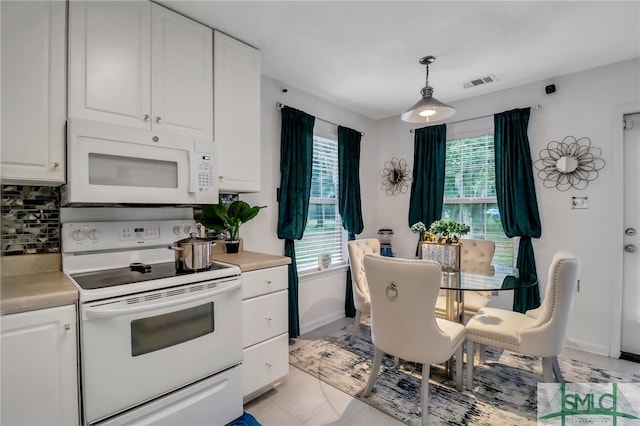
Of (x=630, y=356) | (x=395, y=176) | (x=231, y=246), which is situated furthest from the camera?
Answer: (x=395, y=176)

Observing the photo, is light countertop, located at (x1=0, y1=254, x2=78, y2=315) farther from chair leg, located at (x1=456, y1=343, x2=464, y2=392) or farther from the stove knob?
chair leg, located at (x1=456, y1=343, x2=464, y2=392)

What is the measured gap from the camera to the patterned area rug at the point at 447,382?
1.86 metres

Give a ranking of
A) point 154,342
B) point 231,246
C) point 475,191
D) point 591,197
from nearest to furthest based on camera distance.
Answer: point 154,342 < point 231,246 < point 591,197 < point 475,191

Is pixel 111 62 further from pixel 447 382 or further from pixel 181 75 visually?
pixel 447 382

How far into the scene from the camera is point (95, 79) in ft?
5.18

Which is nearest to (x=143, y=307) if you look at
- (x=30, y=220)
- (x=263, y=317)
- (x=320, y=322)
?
(x=263, y=317)

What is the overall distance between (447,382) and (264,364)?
1.34 meters

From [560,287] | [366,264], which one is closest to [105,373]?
[366,264]

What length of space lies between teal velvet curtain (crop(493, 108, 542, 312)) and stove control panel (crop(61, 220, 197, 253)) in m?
2.99

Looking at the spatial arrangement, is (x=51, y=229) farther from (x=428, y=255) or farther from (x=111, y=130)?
(x=428, y=255)

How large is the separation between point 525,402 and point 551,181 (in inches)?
79.4

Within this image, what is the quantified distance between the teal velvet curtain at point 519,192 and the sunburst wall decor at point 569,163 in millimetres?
141

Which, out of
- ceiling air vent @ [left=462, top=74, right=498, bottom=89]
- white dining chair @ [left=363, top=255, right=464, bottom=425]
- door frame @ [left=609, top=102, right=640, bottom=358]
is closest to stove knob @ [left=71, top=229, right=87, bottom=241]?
white dining chair @ [left=363, top=255, right=464, bottom=425]

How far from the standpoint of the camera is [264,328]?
1.97 m
